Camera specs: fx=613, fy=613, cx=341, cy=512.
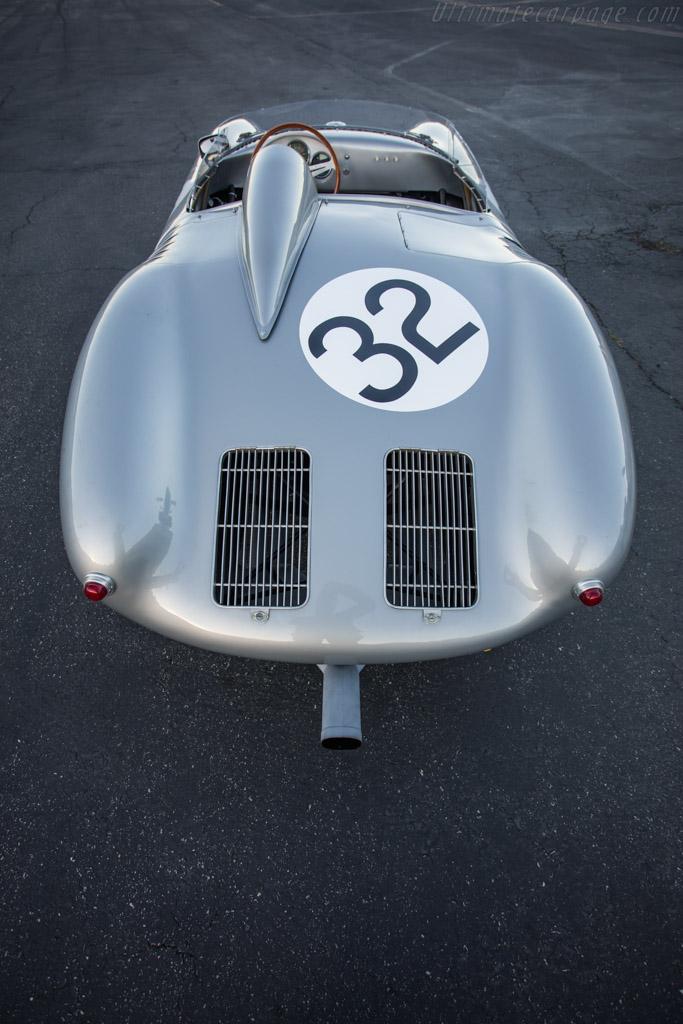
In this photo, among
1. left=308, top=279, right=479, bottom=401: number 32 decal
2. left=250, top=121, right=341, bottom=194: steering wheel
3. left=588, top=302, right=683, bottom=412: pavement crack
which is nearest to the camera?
left=308, top=279, right=479, bottom=401: number 32 decal

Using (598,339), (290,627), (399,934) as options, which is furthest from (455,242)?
(399,934)

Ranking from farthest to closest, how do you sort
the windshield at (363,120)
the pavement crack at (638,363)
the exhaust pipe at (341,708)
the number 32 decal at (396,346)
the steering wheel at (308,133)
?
the windshield at (363,120), the pavement crack at (638,363), the steering wheel at (308,133), the number 32 decal at (396,346), the exhaust pipe at (341,708)

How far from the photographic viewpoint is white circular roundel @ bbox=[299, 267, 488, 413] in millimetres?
2180

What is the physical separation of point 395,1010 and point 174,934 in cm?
71

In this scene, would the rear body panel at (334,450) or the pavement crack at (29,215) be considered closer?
the rear body panel at (334,450)

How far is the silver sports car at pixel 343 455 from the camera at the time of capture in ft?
6.22

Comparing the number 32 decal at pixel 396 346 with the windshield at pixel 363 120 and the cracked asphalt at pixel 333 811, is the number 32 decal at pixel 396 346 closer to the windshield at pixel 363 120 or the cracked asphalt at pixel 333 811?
the cracked asphalt at pixel 333 811

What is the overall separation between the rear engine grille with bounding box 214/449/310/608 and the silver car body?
1 cm

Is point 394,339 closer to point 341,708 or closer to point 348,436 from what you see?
point 348,436

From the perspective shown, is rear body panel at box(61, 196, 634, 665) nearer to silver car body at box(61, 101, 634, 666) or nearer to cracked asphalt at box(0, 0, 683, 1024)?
silver car body at box(61, 101, 634, 666)

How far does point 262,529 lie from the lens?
6.52ft

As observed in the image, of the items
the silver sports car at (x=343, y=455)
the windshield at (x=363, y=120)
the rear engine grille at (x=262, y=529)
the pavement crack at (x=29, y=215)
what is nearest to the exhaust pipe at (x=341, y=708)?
the silver sports car at (x=343, y=455)

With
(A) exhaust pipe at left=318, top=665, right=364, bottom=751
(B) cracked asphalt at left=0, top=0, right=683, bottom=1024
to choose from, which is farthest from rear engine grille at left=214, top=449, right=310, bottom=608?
(B) cracked asphalt at left=0, top=0, right=683, bottom=1024

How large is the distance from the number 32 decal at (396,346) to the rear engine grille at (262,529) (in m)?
0.43
